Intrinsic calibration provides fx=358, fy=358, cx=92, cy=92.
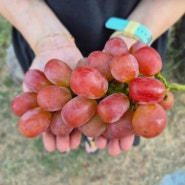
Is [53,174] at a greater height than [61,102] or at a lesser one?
lesser

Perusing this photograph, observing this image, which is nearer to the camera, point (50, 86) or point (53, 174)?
Result: point (50, 86)

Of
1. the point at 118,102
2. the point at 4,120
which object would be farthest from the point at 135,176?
the point at 118,102

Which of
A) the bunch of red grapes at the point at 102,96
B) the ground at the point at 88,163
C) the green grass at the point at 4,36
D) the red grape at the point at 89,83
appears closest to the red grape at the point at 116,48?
the bunch of red grapes at the point at 102,96

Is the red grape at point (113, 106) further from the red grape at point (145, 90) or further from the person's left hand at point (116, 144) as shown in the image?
the person's left hand at point (116, 144)

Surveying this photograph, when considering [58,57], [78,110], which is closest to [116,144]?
[58,57]

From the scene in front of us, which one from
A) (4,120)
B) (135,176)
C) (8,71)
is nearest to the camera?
(135,176)

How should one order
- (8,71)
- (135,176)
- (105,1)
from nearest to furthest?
(105,1) → (135,176) → (8,71)

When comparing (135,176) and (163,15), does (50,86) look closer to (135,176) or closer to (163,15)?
(163,15)
